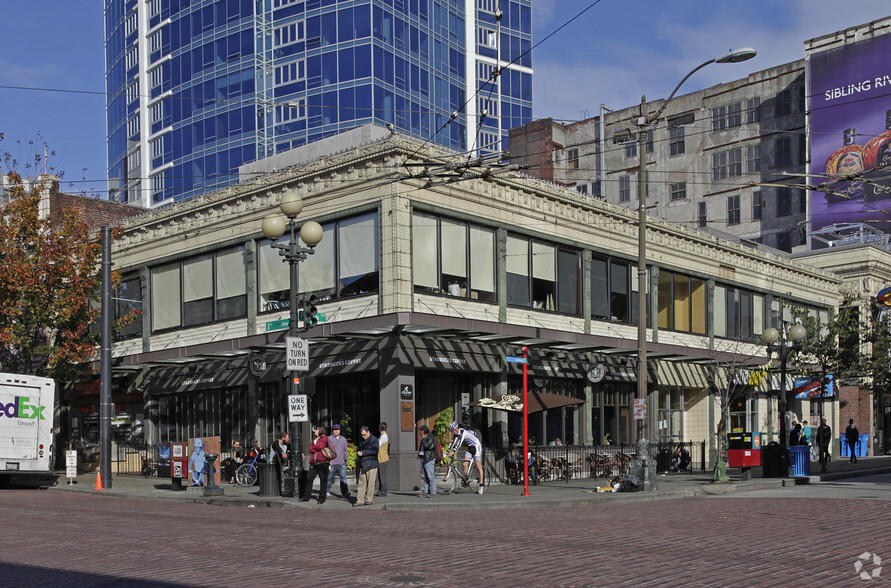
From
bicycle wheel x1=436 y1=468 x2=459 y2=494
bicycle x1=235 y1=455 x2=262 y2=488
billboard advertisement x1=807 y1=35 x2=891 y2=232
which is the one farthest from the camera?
billboard advertisement x1=807 y1=35 x2=891 y2=232

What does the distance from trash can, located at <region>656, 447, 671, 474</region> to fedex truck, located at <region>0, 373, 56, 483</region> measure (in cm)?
1945

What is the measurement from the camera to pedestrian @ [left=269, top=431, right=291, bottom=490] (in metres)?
23.3

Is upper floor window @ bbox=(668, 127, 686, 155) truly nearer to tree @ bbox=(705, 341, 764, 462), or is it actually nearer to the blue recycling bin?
tree @ bbox=(705, 341, 764, 462)

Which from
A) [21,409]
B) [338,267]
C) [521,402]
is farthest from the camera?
[21,409]

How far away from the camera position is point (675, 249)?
36.6m

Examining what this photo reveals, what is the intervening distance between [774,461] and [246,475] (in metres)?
15.4

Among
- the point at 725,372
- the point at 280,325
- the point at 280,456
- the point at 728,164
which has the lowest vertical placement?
the point at 280,456

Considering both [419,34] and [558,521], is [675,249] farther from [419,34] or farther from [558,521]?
[419,34]

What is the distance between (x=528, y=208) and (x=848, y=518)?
15757mm

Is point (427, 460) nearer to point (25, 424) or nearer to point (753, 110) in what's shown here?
point (25, 424)

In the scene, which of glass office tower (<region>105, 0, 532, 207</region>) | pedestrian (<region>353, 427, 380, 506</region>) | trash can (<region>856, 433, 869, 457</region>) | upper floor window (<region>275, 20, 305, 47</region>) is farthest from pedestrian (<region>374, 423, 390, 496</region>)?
upper floor window (<region>275, 20, 305, 47</region>)

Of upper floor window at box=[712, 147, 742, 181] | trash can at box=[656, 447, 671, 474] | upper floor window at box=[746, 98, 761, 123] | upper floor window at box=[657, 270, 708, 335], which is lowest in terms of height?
trash can at box=[656, 447, 671, 474]

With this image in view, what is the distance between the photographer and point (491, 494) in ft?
77.3

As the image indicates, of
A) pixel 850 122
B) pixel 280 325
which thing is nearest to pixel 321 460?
pixel 280 325
